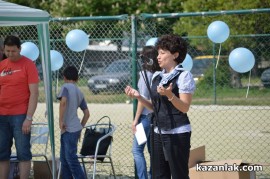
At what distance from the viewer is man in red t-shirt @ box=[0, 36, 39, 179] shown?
6934mm

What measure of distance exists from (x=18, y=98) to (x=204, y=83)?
11875mm

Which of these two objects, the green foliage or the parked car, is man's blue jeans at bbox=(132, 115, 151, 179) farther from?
the parked car

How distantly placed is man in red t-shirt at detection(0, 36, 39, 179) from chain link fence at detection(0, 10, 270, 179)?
3.07m

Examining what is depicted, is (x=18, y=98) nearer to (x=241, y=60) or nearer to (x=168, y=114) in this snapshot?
Answer: (x=168, y=114)

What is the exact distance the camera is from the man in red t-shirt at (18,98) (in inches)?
273

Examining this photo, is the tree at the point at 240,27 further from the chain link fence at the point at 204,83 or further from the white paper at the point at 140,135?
the white paper at the point at 140,135

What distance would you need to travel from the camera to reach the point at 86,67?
70.8 feet

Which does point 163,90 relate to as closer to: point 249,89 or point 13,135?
point 13,135

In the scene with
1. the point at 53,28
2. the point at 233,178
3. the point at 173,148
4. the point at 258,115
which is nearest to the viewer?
the point at 173,148

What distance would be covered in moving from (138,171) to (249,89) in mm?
9936

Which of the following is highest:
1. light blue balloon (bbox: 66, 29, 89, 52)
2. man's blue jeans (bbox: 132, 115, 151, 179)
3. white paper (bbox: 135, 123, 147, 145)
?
light blue balloon (bbox: 66, 29, 89, 52)

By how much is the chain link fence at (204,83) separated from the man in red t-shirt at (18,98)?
3.07 metres

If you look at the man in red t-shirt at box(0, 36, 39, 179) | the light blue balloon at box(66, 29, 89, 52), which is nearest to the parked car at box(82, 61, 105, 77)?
the light blue balloon at box(66, 29, 89, 52)

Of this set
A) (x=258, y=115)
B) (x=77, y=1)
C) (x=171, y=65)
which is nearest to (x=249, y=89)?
(x=258, y=115)
